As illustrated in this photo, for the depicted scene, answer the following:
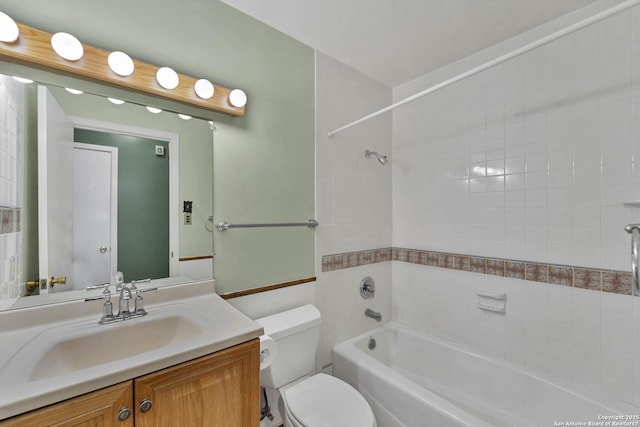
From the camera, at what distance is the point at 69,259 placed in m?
1.13

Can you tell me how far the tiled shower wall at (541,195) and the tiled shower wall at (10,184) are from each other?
7.61 ft

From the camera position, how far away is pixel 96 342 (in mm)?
1007

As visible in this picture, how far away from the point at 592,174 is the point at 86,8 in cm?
258

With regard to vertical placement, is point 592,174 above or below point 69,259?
above

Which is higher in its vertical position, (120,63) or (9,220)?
(120,63)

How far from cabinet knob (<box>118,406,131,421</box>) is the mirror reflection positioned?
0.62m

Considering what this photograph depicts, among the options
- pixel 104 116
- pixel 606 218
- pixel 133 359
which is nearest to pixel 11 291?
pixel 133 359

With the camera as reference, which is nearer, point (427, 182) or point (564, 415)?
point (564, 415)

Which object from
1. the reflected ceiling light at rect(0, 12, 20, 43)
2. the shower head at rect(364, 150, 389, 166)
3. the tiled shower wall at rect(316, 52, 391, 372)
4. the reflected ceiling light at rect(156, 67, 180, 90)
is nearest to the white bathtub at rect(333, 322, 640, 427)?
the tiled shower wall at rect(316, 52, 391, 372)

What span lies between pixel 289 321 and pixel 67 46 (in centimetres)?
157

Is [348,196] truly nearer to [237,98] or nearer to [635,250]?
[237,98]

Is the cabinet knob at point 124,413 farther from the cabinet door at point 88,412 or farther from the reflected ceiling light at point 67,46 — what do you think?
the reflected ceiling light at point 67,46

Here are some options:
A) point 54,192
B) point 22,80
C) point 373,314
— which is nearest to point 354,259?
point 373,314

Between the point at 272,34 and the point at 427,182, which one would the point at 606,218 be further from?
the point at 272,34
